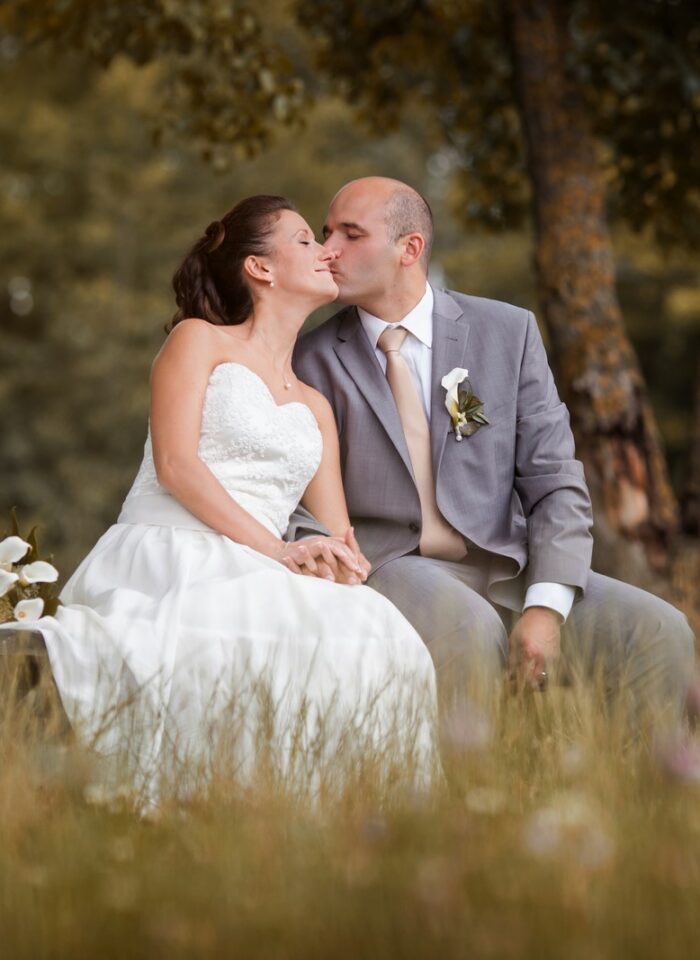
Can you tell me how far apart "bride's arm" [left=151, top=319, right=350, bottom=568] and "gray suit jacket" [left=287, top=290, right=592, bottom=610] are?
31 centimetres

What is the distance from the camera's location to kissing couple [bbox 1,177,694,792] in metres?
3.31

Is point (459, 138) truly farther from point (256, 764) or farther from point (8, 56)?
point (8, 56)

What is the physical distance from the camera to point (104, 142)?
19562mm

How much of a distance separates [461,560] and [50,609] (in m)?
1.21

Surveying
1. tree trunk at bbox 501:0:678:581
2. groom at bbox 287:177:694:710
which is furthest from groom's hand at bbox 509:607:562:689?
tree trunk at bbox 501:0:678:581

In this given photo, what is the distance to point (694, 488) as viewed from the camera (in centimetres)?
692

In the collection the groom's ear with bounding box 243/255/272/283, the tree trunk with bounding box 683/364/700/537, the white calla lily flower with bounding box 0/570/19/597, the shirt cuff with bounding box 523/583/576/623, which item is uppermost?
the groom's ear with bounding box 243/255/272/283

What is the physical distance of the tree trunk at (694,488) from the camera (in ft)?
22.3

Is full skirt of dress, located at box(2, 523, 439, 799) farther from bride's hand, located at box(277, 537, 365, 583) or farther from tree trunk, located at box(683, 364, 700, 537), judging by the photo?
tree trunk, located at box(683, 364, 700, 537)

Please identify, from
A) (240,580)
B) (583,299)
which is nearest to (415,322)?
(240,580)

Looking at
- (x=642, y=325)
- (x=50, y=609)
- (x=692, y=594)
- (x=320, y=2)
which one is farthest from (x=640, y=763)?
(x=642, y=325)

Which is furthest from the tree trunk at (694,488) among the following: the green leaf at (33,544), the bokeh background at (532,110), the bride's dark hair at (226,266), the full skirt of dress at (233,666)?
the green leaf at (33,544)

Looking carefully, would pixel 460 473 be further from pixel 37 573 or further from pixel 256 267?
pixel 37 573

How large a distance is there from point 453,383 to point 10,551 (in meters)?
1.38
